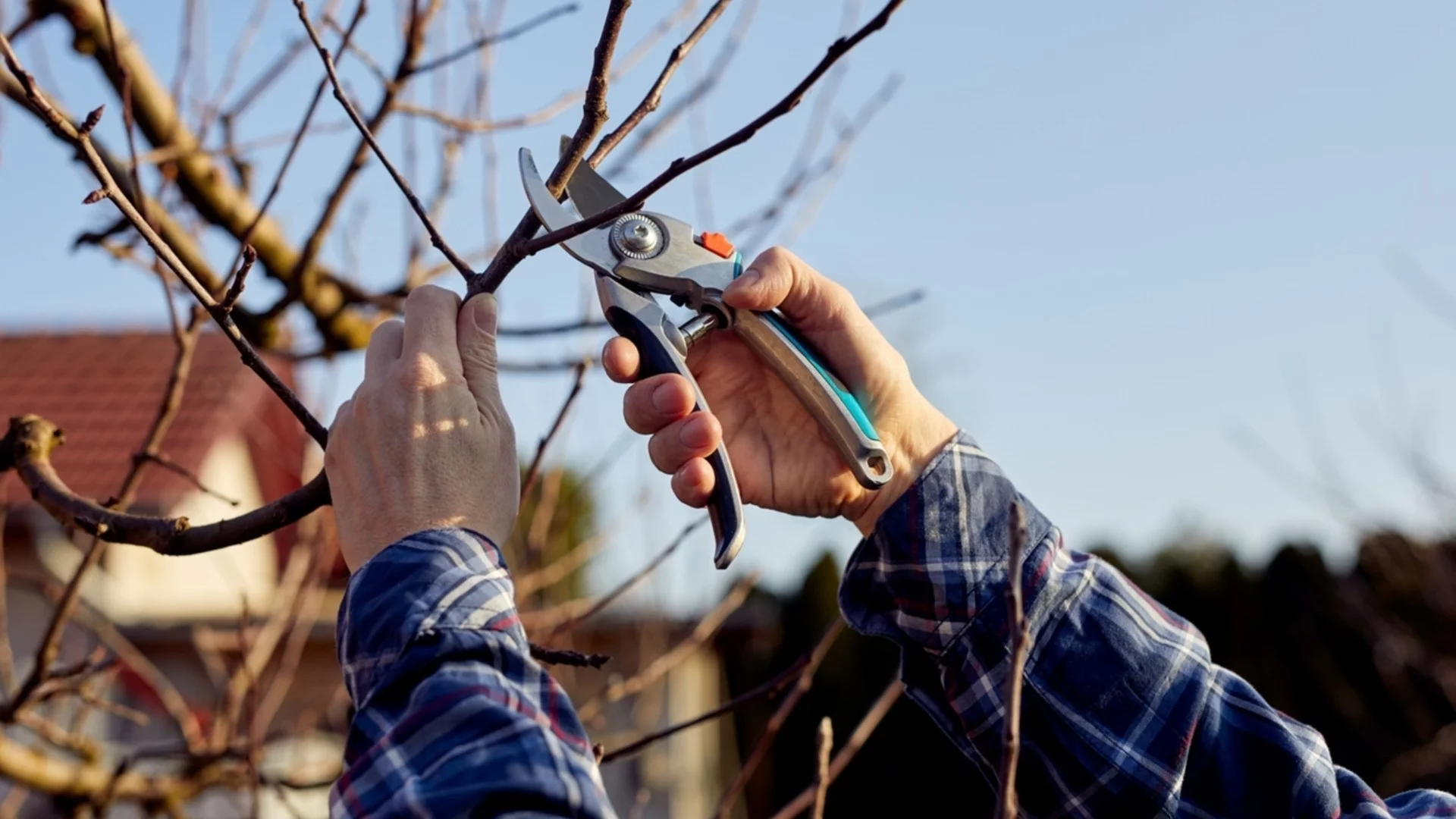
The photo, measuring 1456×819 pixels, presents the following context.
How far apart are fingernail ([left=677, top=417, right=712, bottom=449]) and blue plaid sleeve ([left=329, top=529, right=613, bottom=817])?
1.24 feet

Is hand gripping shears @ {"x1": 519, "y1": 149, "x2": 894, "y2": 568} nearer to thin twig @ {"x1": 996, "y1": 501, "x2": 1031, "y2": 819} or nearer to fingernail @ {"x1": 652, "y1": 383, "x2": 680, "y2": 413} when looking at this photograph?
fingernail @ {"x1": 652, "y1": 383, "x2": 680, "y2": 413}

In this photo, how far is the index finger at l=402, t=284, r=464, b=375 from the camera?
1.21m

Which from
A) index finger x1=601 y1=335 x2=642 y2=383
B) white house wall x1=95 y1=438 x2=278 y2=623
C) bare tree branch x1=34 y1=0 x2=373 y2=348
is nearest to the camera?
index finger x1=601 y1=335 x2=642 y2=383

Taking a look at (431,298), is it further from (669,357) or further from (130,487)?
(130,487)

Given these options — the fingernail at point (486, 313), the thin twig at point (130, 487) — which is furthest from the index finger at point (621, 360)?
the thin twig at point (130, 487)

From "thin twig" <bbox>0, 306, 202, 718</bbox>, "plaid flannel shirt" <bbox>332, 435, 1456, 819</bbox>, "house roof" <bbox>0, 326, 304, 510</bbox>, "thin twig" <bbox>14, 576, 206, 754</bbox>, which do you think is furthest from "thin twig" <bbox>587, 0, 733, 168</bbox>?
"house roof" <bbox>0, 326, 304, 510</bbox>

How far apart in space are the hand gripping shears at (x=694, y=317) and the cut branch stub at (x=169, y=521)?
46cm

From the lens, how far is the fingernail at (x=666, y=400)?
1.51 meters

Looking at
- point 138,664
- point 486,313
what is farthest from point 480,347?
point 138,664

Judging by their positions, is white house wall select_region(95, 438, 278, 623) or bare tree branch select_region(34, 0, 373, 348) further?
white house wall select_region(95, 438, 278, 623)

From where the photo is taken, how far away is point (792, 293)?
5.40ft

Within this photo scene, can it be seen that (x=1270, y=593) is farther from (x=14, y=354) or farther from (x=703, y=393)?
(x=14, y=354)

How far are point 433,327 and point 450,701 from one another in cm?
41

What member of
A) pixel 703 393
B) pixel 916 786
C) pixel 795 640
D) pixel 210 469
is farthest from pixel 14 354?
pixel 703 393
